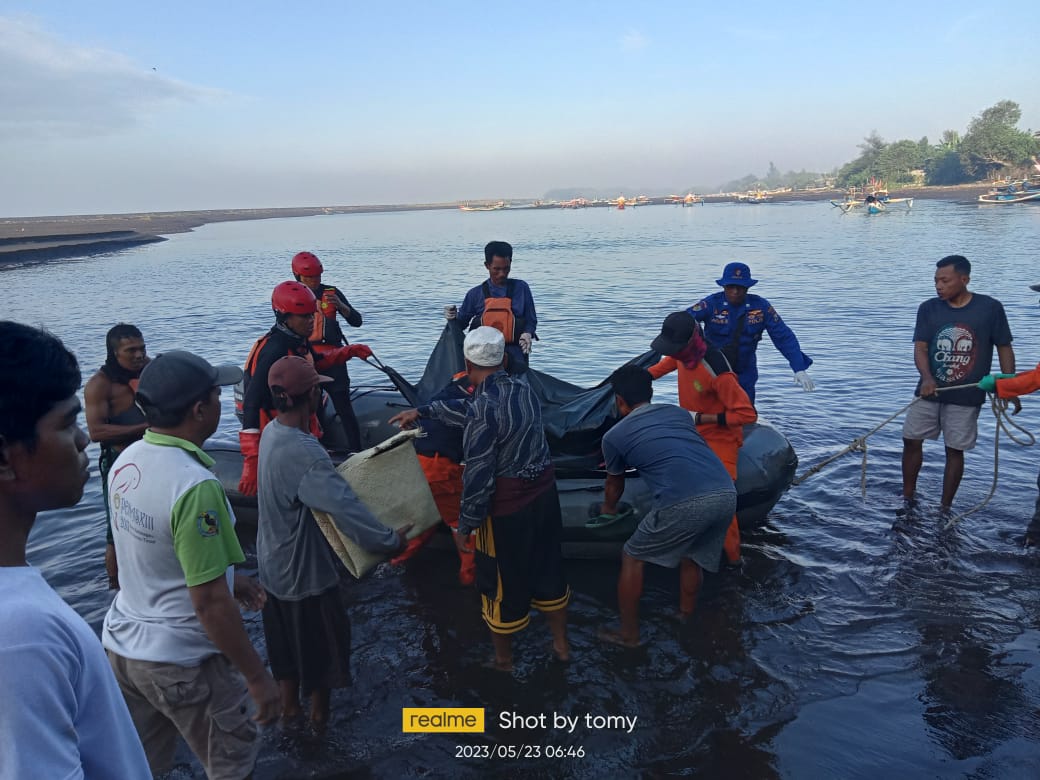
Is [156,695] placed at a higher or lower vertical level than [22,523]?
lower

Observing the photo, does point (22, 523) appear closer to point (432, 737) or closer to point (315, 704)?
point (315, 704)

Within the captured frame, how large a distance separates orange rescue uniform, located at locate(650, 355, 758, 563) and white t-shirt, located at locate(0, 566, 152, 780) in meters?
4.20

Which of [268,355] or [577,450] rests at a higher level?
[268,355]

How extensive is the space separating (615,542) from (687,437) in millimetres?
1437

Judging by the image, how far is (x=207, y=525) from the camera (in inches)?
91.0

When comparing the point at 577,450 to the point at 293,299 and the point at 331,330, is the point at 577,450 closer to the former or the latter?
the point at 331,330

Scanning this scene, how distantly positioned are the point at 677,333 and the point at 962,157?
4574 inches

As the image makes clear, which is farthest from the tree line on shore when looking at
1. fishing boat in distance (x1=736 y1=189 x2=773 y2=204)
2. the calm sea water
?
the calm sea water

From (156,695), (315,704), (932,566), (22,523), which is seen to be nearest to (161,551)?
(156,695)

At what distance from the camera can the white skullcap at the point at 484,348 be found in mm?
3779

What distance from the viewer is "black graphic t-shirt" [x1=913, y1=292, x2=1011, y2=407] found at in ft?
18.0

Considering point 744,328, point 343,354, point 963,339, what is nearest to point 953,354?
point 963,339

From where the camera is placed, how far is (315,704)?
3732 millimetres

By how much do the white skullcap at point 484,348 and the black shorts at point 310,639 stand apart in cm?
143
